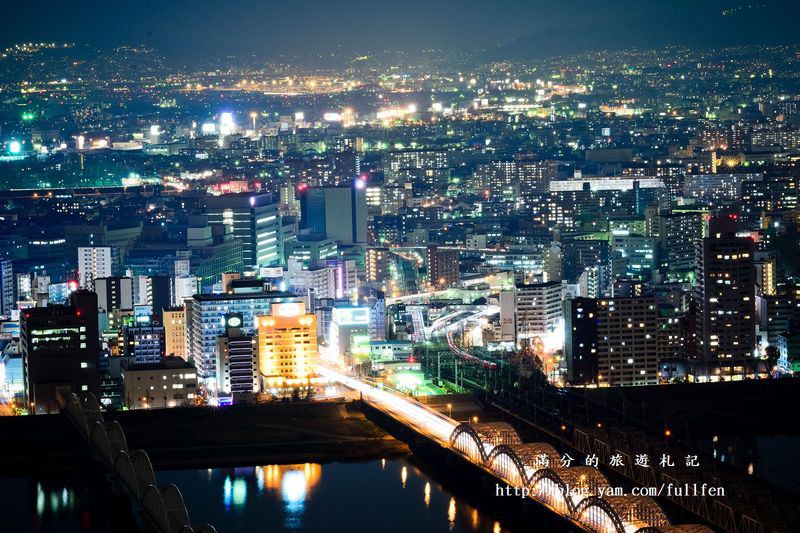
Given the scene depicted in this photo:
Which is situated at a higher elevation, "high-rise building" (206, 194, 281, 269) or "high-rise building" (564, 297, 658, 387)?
"high-rise building" (206, 194, 281, 269)

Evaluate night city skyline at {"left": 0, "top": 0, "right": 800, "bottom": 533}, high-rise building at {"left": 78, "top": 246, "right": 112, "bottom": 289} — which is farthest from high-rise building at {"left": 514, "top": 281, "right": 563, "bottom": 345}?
high-rise building at {"left": 78, "top": 246, "right": 112, "bottom": 289}

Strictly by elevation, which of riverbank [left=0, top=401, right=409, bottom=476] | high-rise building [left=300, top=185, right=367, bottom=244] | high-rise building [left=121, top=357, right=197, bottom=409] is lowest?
riverbank [left=0, top=401, right=409, bottom=476]

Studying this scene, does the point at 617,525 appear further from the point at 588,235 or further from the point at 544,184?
the point at 544,184

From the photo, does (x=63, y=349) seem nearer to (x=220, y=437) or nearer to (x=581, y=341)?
(x=220, y=437)

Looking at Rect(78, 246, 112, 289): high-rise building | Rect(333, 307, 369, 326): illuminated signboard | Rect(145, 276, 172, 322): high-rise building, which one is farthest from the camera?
Rect(78, 246, 112, 289): high-rise building

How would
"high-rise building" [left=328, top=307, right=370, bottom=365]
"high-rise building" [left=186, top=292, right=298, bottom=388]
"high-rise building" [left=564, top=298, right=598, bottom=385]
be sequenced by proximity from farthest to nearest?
"high-rise building" [left=328, top=307, right=370, bottom=365], "high-rise building" [left=186, top=292, right=298, bottom=388], "high-rise building" [left=564, top=298, right=598, bottom=385]

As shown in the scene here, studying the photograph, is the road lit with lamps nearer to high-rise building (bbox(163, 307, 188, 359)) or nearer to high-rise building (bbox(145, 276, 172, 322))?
high-rise building (bbox(163, 307, 188, 359))

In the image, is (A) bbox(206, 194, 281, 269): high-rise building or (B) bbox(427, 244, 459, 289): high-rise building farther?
(A) bbox(206, 194, 281, 269): high-rise building
